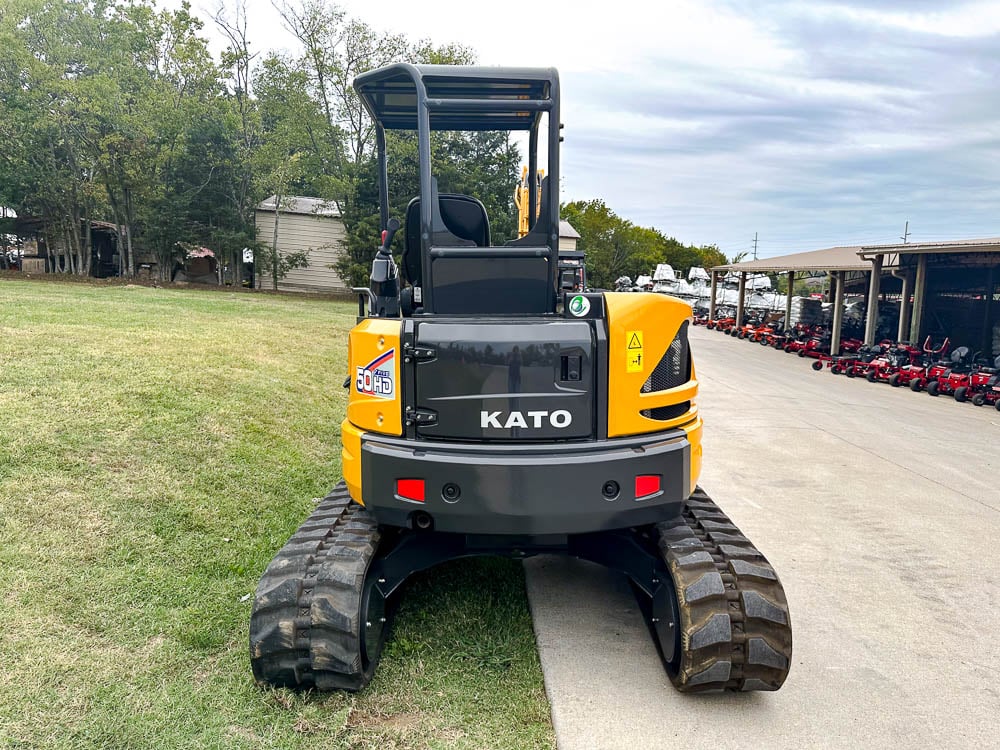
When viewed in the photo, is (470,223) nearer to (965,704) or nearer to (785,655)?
(785,655)

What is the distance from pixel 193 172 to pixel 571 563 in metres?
26.5

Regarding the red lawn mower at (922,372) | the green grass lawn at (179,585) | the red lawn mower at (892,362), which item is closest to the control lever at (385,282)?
the green grass lawn at (179,585)

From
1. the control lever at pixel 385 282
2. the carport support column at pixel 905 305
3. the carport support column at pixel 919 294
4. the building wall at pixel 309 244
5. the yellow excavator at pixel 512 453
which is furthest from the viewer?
the building wall at pixel 309 244

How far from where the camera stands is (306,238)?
33.6 m

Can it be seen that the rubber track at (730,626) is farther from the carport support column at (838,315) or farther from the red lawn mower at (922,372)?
the carport support column at (838,315)

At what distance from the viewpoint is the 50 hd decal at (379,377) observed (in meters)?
3.55

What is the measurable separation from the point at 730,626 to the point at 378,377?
2.00 m

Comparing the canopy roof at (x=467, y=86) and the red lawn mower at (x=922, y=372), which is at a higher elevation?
the canopy roof at (x=467, y=86)

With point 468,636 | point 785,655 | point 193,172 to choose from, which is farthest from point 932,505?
point 193,172

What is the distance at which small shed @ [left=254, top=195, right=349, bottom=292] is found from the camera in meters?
32.7

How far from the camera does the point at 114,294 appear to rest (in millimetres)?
19016

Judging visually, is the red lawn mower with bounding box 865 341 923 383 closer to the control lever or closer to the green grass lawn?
the green grass lawn

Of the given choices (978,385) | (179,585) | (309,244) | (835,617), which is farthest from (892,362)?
(309,244)

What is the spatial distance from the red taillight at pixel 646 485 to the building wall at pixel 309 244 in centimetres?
3064
